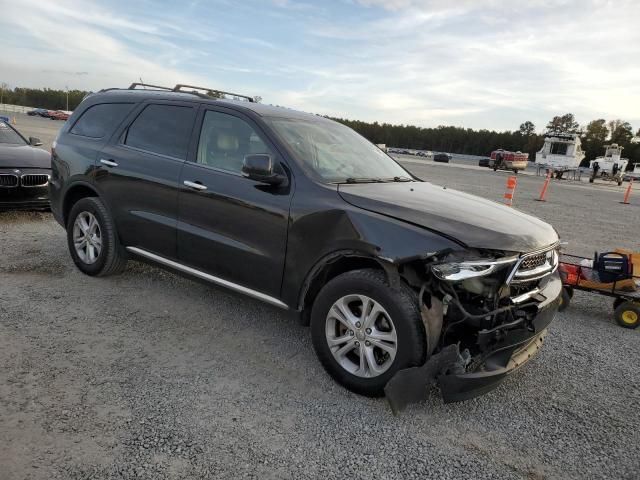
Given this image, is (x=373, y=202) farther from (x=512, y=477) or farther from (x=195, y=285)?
(x=195, y=285)

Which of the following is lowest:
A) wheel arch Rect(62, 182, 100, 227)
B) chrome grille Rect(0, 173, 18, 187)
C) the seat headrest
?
chrome grille Rect(0, 173, 18, 187)

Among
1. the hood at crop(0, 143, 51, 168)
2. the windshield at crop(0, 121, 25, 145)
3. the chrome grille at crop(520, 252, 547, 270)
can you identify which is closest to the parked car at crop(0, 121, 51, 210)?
the hood at crop(0, 143, 51, 168)

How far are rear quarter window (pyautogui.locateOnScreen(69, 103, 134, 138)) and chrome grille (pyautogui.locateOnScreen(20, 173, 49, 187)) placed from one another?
7.40 feet

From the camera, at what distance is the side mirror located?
3.45 meters

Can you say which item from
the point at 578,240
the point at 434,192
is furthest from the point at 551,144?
the point at 434,192

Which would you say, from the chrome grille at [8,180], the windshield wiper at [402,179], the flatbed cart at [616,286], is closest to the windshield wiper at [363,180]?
the windshield wiper at [402,179]

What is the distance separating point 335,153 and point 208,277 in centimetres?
147

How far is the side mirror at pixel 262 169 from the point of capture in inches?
136

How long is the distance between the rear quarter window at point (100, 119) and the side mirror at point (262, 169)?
2061 mm

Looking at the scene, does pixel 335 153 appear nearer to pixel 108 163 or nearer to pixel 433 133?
pixel 108 163

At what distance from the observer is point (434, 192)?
396cm

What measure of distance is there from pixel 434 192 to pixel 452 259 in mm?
1171

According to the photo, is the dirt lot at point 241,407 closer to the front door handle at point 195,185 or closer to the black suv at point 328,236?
the black suv at point 328,236

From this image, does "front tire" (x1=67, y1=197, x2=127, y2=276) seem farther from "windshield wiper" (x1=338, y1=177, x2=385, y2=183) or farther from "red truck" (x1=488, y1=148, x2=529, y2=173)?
"red truck" (x1=488, y1=148, x2=529, y2=173)
